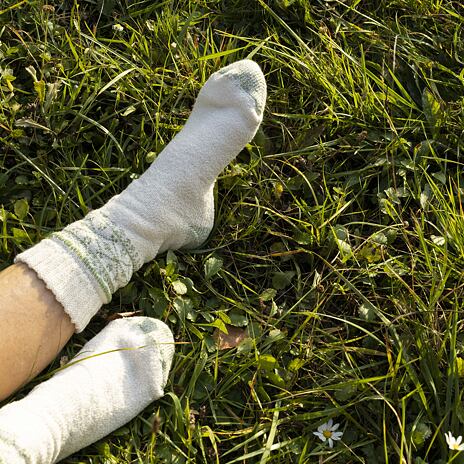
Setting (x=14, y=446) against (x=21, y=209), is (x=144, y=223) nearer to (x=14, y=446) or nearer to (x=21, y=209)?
(x=21, y=209)

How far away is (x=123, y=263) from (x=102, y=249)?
0.06m

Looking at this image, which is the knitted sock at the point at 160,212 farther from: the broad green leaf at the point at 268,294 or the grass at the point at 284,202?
the broad green leaf at the point at 268,294

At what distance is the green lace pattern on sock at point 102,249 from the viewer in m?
1.64

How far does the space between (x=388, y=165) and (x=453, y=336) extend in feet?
1.68

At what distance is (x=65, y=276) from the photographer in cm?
161

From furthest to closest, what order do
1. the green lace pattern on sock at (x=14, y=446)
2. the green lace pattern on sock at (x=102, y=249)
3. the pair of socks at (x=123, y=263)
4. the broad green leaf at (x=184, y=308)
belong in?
the broad green leaf at (x=184, y=308), the green lace pattern on sock at (x=102, y=249), the pair of socks at (x=123, y=263), the green lace pattern on sock at (x=14, y=446)

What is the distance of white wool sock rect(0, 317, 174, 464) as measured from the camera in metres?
1.47

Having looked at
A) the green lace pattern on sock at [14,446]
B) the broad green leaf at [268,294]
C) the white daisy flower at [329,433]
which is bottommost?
the white daisy flower at [329,433]

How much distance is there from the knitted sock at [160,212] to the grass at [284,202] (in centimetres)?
10

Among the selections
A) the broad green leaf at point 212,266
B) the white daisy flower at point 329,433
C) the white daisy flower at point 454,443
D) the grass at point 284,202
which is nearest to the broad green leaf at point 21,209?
the grass at point 284,202

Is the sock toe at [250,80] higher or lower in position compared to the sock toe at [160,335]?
higher

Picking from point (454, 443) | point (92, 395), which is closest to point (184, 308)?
point (92, 395)

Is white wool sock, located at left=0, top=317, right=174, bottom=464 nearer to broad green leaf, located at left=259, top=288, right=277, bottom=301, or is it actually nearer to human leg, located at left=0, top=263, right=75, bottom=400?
human leg, located at left=0, top=263, right=75, bottom=400

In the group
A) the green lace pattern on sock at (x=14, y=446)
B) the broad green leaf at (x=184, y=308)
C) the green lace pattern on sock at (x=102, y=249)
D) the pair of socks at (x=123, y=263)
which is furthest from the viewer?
the broad green leaf at (x=184, y=308)
